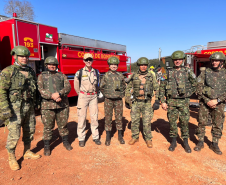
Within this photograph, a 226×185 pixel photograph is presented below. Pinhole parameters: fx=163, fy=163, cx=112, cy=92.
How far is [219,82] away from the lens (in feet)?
11.6

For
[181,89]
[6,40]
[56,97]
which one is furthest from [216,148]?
[6,40]

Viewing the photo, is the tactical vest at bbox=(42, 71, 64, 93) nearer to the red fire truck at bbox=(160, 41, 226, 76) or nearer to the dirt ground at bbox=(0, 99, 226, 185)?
the dirt ground at bbox=(0, 99, 226, 185)

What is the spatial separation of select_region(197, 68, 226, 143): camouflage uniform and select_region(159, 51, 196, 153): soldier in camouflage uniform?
0.81 feet

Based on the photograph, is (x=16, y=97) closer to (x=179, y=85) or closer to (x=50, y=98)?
(x=50, y=98)

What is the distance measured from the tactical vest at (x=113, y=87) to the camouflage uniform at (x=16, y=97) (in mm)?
1639

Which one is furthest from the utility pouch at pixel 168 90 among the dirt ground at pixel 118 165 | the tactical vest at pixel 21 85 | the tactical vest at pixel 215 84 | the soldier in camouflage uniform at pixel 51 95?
the tactical vest at pixel 21 85

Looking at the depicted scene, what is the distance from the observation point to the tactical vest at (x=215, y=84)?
3539 millimetres

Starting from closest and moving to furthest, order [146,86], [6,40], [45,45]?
[146,86] → [6,40] → [45,45]

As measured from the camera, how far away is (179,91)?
3594 mm

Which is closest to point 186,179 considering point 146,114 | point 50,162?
point 146,114

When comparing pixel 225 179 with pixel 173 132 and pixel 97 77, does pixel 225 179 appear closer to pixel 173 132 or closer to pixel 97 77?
pixel 173 132

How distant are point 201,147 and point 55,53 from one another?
602 centimetres

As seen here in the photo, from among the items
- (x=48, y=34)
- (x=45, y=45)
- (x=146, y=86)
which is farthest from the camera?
(x=45, y=45)

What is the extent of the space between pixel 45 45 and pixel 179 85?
5383 mm
